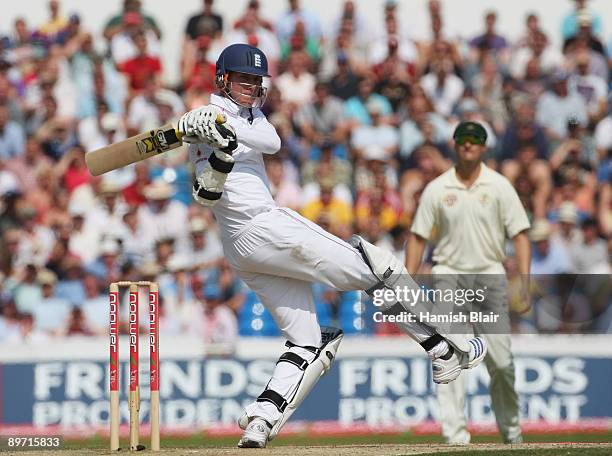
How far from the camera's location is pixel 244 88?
7504 mm

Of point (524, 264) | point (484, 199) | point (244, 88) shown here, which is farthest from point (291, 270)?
point (524, 264)

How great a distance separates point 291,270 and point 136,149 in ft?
3.44

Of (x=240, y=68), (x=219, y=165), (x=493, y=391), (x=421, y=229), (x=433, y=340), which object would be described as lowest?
(x=493, y=391)

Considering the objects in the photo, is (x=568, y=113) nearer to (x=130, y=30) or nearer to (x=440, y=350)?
(x=130, y=30)

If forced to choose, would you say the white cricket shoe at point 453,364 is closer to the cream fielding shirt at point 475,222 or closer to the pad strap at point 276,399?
the pad strap at point 276,399

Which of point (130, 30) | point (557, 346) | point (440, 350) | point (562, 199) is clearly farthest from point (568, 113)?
point (440, 350)

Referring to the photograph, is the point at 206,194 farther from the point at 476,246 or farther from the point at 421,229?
the point at 476,246

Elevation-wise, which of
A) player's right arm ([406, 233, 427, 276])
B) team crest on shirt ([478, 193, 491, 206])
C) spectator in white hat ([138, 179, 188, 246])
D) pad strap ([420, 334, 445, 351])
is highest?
spectator in white hat ([138, 179, 188, 246])

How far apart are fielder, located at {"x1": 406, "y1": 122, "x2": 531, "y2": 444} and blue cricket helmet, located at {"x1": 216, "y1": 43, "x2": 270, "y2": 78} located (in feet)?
7.66

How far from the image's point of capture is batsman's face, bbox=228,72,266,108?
7492mm

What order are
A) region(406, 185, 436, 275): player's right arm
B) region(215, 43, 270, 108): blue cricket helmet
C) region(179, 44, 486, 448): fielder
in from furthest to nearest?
region(406, 185, 436, 275): player's right arm, region(215, 43, 270, 108): blue cricket helmet, region(179, 44, 486, 448): fielder

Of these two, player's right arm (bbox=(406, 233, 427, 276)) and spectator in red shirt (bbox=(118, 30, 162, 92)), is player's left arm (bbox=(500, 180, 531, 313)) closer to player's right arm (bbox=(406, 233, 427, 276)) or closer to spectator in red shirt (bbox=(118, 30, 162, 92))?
player's right arm (bbox=(406, 233, 427, 276))

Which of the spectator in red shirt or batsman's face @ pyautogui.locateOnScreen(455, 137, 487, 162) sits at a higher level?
the spectator in red shirt

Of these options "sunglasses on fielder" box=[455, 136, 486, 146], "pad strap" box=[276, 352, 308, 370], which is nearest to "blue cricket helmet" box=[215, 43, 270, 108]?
"pad strap" box=[276, 352, 308, 370]
